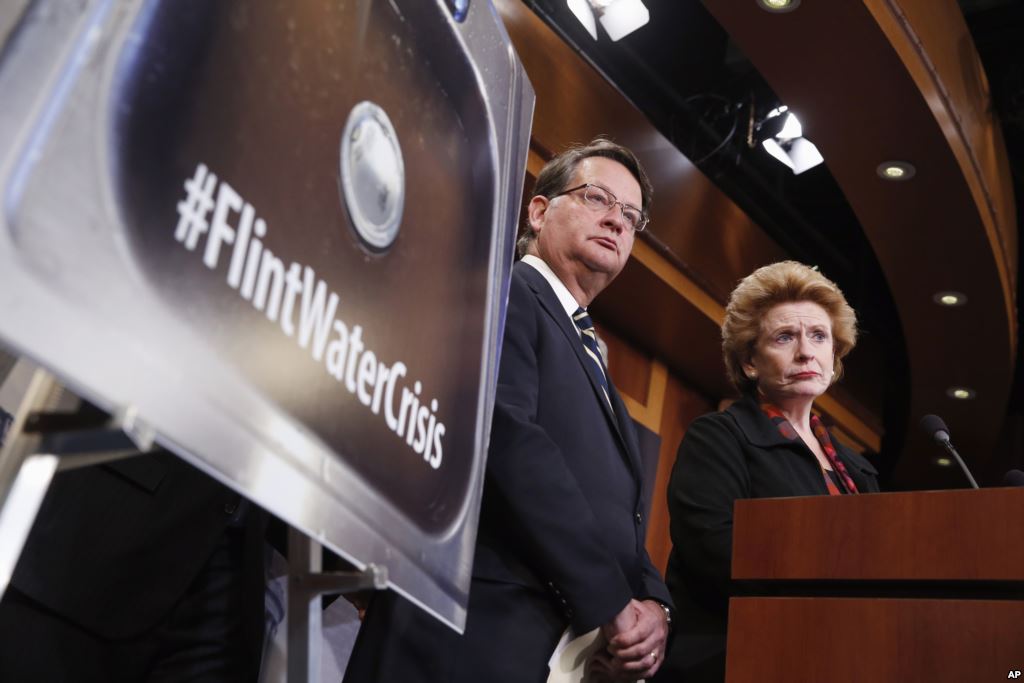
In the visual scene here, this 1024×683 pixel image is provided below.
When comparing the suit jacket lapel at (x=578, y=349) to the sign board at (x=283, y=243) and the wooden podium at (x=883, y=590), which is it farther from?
the sign board at (x=283, y=243)

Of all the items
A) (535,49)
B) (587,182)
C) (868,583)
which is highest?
(535,49)

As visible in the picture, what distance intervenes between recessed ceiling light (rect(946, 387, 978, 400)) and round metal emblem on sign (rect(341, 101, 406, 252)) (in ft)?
17.8

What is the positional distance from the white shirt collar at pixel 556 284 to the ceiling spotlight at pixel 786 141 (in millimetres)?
2908

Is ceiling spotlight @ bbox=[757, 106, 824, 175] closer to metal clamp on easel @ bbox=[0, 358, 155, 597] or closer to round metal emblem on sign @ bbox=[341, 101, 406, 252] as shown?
round metal emblem on sign @ bbox=[341, 101, 406, 252]

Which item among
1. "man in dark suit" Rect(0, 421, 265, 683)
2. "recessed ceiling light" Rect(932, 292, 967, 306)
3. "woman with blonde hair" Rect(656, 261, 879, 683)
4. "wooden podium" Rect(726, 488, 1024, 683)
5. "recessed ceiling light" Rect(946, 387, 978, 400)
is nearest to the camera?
"man in dark suit" Rect(0, 421, 265, 683)

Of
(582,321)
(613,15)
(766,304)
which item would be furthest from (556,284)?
(613,15)

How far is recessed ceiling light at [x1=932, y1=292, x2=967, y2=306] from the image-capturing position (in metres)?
4.97

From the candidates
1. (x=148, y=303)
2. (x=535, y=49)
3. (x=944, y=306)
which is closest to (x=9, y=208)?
(x=148, y=303)

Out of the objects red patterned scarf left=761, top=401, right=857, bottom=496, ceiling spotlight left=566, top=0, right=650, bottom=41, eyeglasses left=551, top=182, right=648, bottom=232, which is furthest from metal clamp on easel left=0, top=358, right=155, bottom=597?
ceiling spotlight left=566, top=0, right=650, bottom=41

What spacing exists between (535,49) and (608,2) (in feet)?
1.76

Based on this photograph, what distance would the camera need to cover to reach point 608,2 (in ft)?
13.0

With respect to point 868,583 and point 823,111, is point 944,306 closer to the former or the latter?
point 823,111

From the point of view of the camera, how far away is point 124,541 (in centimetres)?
125

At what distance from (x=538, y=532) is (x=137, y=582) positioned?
20.2 inches
